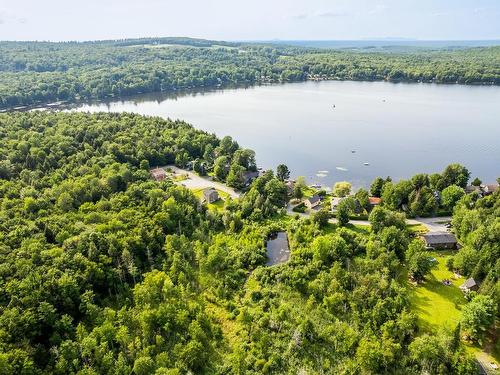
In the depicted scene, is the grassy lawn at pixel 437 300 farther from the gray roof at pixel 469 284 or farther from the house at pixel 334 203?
the house at pixel 334 203

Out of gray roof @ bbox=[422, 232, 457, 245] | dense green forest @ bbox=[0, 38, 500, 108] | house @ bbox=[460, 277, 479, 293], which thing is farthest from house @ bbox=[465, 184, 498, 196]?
dense green forest @ bbox=[0, 38, 500, 108]

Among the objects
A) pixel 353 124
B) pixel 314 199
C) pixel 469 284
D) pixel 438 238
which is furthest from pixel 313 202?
pixel 353 124

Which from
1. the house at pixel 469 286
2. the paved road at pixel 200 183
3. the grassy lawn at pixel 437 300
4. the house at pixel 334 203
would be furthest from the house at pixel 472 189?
the paved road at pixel 200 183

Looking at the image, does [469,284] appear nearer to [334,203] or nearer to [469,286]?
[469,286]

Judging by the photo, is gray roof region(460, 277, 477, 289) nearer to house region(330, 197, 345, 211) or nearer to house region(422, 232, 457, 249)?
house region(422, 232, 457, 249)

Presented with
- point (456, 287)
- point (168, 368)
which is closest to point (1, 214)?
point (168, 368)

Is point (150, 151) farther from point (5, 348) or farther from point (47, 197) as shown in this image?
point (5, 348)
